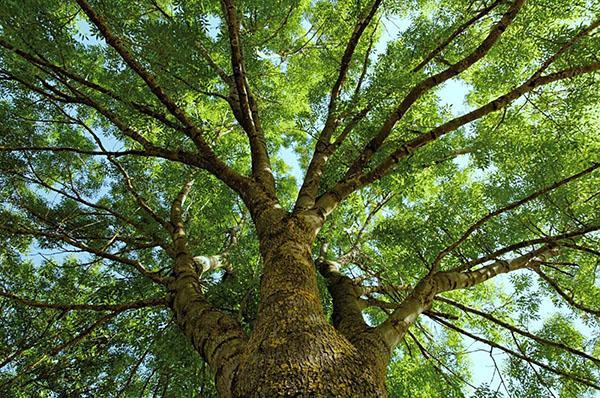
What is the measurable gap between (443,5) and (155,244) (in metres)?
4.72

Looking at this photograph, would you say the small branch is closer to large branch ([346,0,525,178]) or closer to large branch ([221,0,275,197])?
large branch ([221,0,275,197])

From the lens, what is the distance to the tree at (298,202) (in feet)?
7.27

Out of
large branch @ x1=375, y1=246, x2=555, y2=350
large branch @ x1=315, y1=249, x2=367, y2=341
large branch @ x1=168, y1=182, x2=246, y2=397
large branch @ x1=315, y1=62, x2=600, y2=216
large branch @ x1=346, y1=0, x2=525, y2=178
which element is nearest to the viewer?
large branch @ x1=168, y1=182, x2=246, y2=397

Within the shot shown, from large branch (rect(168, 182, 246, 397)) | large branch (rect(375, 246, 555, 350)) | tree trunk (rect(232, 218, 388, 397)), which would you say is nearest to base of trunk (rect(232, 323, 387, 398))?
tree trunk (rect(232, 218, 388, 397))

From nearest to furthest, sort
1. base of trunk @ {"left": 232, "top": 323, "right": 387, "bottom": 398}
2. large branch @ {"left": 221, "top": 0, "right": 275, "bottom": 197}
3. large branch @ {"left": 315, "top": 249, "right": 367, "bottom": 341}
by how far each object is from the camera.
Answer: base of trunk @ {"left": 232, "top": 323, "right": 387, "bottom": 398}, large branch @ {"left": 315, "top": 249, "right": 367, "bottom": 341}, large branch @ {"left": 221, "top": 0, "right": 275, "bottom": 197}

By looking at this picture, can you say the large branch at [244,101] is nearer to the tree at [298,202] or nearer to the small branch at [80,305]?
the tree at [298,202]

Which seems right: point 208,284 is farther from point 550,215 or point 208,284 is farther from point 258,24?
point 550,215

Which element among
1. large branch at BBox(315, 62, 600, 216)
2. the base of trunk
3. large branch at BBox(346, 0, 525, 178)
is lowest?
the base of trunk

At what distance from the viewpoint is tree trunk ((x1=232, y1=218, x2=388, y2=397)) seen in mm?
1262

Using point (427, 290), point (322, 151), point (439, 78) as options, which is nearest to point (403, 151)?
point (439, 78)

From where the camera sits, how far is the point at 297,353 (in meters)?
1.37

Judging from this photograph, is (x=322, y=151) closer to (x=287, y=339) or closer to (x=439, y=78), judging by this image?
(x=439, y=78)

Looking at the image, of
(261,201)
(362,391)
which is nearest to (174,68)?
(261,201)

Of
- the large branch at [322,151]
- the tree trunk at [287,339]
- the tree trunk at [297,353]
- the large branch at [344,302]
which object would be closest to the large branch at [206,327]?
the tree trunk at [287,339]
